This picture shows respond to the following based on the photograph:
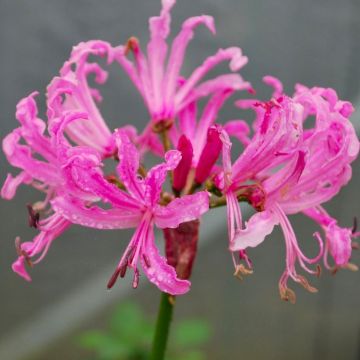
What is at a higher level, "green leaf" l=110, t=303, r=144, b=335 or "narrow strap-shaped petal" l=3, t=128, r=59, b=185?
"narrow strap-shaped petal" l=3, t=128, r=59, b=185

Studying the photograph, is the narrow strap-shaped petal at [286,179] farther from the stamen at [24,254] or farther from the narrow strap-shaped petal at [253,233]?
the stamen at [24,254]

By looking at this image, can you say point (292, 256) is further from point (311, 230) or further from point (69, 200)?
point (311, 230)

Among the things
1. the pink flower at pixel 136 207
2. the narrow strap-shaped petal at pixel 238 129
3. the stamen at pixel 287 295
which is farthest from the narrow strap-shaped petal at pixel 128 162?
the narrow strap-shaped petal at pixel 238 129

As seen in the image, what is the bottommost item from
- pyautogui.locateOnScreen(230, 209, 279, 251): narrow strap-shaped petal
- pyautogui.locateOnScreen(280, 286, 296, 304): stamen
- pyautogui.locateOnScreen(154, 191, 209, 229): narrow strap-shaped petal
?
pyautogui.locateOnScreen(280, 286, 296, 304): stamen

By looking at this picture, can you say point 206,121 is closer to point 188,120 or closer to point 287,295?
point 188,120

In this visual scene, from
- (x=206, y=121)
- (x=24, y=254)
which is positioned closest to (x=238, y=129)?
(x=206, y=121)

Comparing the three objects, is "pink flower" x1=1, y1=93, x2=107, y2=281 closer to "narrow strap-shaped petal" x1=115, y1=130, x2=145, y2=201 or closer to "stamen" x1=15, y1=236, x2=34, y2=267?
"stamen" x1=15, y1=236, x2=34, y2=267

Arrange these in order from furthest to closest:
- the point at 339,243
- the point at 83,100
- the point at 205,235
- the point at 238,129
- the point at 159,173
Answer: the point at 205,235 → the point at 238,129 → the point at 83,100 → the point at 339,243 → the point at 159,173

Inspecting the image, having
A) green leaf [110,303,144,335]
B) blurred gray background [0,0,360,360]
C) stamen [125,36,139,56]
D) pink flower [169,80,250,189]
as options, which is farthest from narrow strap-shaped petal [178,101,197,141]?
blurred gray background [0,0,360,360]

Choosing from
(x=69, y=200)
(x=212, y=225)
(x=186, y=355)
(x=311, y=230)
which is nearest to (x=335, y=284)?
(x=311, y=230)
